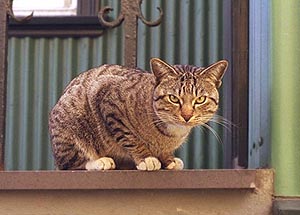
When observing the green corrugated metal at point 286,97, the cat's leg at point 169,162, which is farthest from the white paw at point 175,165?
the green corrugated metal at point 286,97

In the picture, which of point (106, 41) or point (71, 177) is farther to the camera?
point (106, 41)

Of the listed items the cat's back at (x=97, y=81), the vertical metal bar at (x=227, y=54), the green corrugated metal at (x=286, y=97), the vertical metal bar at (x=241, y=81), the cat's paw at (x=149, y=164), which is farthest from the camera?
the vertical metal bar at (x=227, y=54)

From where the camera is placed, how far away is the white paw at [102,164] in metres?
3.43

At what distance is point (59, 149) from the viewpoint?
371 centimetres

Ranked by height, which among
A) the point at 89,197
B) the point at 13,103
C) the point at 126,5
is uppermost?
the point at 126,5

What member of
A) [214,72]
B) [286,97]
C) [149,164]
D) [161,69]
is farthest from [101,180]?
[286,97]

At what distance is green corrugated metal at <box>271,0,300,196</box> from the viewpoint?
10.1ft

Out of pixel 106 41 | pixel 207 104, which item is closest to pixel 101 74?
pixel 207 104

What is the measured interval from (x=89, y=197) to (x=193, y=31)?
229cm

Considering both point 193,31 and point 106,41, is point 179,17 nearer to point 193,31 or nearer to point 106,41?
point 193,31

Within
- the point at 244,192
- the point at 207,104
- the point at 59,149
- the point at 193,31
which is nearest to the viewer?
the point at 244,192

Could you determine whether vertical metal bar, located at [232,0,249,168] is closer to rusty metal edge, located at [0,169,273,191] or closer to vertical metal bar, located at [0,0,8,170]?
rusty metal edge, located at [0,169,273,191]

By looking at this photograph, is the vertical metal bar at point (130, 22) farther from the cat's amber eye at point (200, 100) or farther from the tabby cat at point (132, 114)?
the cat's amber eye at point (200, 100)

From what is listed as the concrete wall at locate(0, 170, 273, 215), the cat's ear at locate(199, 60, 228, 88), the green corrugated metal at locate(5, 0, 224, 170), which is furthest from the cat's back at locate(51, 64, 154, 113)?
the green corrugated metal at locate(5, 0, 224, 170)
